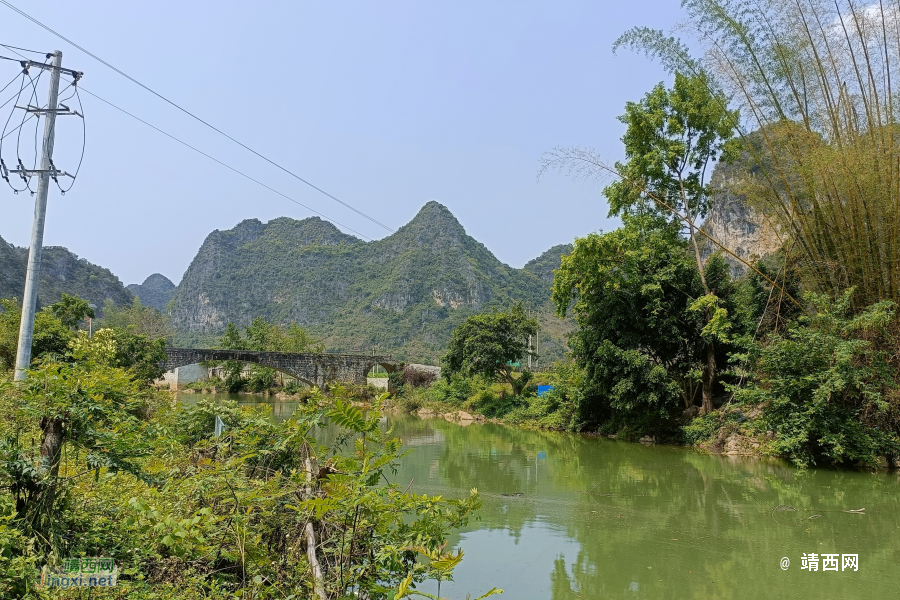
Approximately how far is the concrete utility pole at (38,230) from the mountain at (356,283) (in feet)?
120

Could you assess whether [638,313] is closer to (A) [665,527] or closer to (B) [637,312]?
(B) [637,312]

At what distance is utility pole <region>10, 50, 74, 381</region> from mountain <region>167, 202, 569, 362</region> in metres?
36.5

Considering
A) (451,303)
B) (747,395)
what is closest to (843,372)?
(747,395)

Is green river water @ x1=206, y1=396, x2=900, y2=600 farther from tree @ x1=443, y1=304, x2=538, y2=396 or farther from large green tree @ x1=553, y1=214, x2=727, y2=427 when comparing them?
tree @ x1=443, y1=304, x2=538, y2=396

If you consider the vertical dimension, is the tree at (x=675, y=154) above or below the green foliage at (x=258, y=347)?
above

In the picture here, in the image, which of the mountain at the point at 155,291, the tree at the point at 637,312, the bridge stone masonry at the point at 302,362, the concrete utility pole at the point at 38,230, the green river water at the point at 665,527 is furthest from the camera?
the mountain at the point at 155,291

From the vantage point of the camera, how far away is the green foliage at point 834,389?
847 cm

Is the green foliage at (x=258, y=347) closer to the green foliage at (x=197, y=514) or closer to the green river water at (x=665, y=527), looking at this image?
the green river water at (x=665, y=527)

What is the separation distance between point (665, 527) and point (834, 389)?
4.25 meters

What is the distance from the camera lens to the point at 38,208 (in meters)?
5.25

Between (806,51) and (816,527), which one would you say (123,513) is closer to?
(816,527)

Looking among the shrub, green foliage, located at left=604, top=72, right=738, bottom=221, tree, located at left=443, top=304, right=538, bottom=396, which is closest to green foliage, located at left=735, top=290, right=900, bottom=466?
green foliage, located at left=604, top=72, right=738, bottom=221

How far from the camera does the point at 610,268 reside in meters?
12.2

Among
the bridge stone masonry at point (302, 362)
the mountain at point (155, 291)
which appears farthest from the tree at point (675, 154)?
the mountain at point (155, 291)
